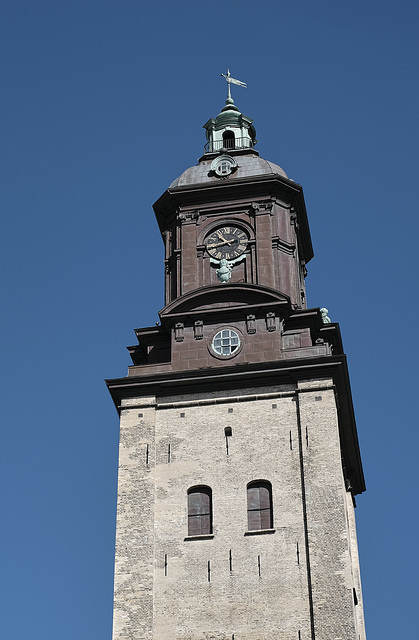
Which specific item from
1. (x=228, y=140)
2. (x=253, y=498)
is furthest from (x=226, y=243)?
(x=253, y=498)

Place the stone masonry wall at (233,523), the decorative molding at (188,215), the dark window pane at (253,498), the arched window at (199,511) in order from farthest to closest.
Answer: the decorative molding at (188,215)
the dark window pane at (253,498)
the arched window at (199,511)
the stone masonry wall at (233,523)

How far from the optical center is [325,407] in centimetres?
4812

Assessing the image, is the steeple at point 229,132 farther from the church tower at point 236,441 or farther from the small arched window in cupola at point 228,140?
the church tower at point 236,441

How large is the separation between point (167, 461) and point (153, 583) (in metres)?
5.00

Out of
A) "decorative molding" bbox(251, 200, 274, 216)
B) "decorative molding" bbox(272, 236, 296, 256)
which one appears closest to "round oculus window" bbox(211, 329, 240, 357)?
"decorative molding" bbox(272, 236, 296, 256)

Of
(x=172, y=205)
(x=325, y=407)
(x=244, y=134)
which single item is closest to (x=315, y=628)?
(x=325, y=407)

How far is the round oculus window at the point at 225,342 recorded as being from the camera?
167 ft

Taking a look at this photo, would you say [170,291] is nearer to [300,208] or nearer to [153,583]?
[300,208]

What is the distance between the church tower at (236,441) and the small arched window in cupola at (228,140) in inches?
161

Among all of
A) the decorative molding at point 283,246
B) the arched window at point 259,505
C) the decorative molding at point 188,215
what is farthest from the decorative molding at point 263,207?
the arched window at point 259,505

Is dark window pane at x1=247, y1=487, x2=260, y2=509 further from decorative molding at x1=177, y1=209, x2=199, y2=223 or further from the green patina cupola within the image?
the green patina cupola

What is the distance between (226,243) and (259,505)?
12822 mm

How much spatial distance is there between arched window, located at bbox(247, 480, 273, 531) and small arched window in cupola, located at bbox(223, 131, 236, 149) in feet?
65.2

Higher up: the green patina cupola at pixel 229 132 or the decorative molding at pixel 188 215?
the green patina cupola at pixel 229 132
